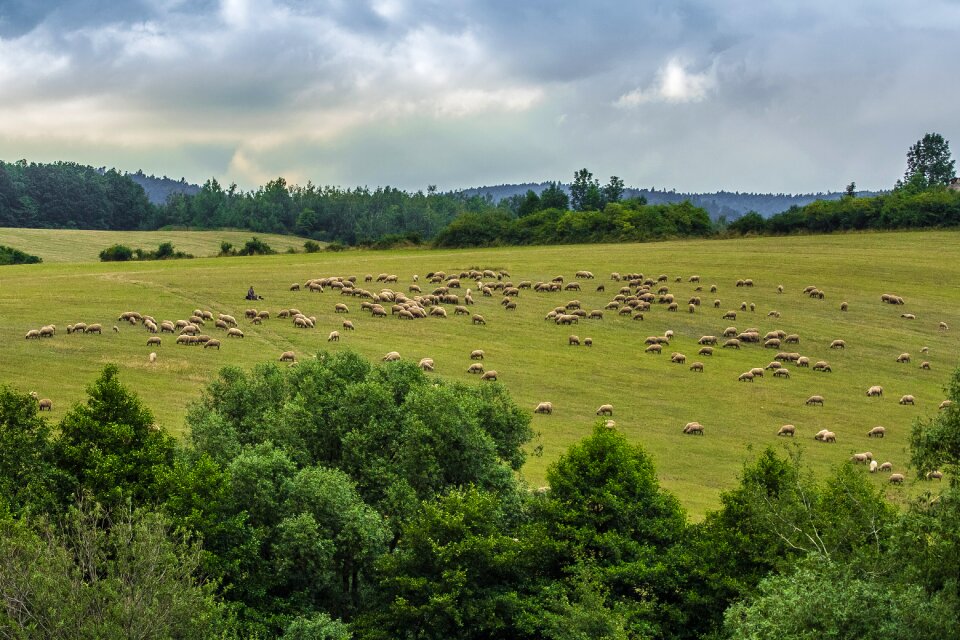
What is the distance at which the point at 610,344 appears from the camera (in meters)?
70.4

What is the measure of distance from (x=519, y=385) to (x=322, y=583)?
26999 millimetres

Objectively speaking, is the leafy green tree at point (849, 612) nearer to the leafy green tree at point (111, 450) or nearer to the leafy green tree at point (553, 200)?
the leafy green tree at point (111, 450)

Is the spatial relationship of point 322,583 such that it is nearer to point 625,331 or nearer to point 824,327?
point 625,331

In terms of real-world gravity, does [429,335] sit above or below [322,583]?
above

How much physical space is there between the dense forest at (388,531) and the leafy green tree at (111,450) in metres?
0.07

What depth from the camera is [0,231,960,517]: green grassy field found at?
51312 millimetres

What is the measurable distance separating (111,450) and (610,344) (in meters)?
43.1

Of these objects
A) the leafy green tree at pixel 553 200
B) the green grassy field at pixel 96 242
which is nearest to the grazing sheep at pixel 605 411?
the green grassy field at pixel 96 242

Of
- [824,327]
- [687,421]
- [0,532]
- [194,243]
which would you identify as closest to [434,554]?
[0,532]

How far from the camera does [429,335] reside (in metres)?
68.1

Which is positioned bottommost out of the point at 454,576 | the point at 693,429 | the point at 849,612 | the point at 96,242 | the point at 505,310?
the point at 454,576

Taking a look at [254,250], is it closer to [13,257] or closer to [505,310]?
[13,257]

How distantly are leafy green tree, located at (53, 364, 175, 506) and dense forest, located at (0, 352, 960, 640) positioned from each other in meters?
0.07

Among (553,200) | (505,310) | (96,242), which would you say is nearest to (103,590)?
(505,310)
